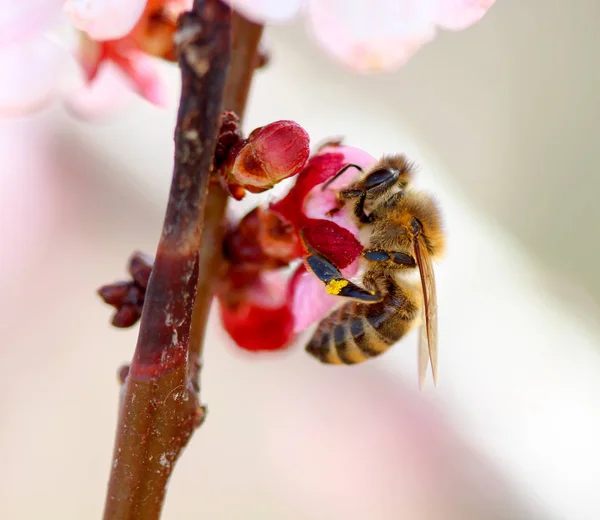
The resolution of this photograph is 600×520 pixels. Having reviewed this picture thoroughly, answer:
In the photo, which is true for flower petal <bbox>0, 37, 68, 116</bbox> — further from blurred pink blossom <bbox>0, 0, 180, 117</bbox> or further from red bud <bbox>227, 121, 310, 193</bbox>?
red bud <bbox>227, 121, 310, 193</bbox>

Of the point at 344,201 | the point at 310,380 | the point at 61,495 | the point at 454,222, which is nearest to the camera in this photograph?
the point at 344,201

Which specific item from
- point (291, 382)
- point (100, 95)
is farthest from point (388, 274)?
point (291, 382)

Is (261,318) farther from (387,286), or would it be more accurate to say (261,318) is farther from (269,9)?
(269,9)

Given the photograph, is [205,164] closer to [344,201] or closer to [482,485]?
[344,201]

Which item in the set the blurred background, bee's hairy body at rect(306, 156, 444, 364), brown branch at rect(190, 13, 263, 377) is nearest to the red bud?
brown branch at rect(190, 13, 263, 377)

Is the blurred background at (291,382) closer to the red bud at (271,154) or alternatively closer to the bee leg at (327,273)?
the bee leg at (327,273)

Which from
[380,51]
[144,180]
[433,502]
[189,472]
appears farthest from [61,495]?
[380,51]
